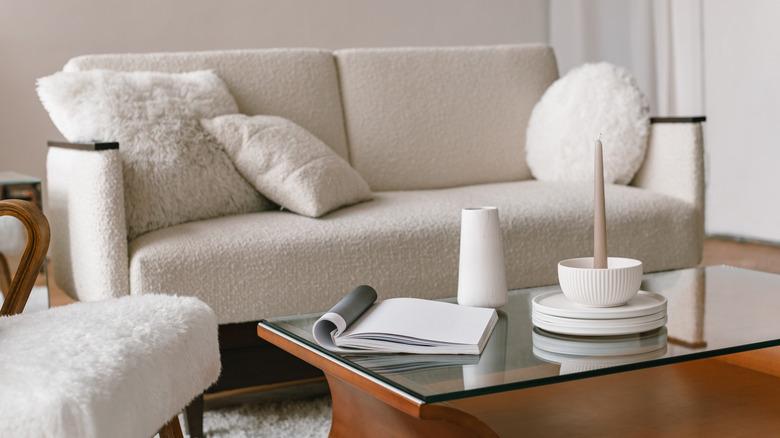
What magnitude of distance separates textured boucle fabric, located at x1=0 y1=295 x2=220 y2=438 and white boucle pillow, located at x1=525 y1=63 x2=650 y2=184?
1.60 metres

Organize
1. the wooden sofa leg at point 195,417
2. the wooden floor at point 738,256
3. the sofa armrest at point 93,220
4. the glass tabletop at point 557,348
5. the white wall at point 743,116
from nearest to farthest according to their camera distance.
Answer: the glass tabletop at point 557,348 < the wooden sofa leg at point 195,417 < the sofa armrest at point 93,220 < the wooden floor at point 738,256 < the white wall at point 743,116

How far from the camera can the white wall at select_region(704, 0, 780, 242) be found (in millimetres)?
4270

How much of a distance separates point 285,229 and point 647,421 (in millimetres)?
1061

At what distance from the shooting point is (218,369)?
5.23ft

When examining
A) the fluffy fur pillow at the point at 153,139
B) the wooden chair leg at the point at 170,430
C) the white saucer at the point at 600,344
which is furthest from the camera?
the fluffy fur pillow at the point at 153,139

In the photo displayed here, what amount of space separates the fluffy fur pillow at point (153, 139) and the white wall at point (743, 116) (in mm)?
2721

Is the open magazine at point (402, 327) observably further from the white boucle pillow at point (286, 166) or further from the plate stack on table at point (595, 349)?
the white boucle pillow at point (286, 166)

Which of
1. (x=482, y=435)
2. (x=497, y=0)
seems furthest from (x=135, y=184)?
(x=497, y=0)

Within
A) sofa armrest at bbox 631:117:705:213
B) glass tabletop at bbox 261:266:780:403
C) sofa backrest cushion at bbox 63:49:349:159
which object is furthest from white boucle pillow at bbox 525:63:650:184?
glass tabletop at bbox 261:266:780:403

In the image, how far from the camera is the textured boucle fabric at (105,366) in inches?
43.7

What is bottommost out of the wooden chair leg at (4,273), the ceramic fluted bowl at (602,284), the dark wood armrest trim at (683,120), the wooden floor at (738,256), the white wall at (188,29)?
the wooden floor at (738,256)

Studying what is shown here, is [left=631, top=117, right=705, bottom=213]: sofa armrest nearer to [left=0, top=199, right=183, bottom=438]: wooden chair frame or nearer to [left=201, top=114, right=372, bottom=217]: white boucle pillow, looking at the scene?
[left=201, top=114, right=372, bottom=217]: white boucle pillow

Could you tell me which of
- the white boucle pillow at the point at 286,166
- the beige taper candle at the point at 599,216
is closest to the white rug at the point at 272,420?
the white boucle pillow at the point at 286,166

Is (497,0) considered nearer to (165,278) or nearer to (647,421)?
(165,278)
